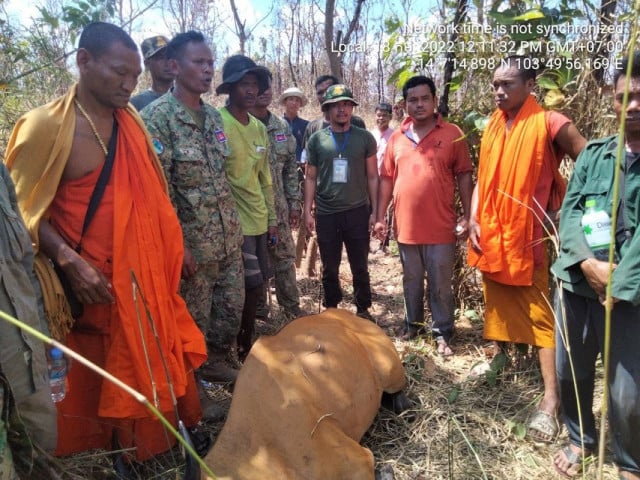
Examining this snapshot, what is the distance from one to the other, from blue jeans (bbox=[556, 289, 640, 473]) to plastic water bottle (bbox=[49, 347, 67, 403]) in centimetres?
199

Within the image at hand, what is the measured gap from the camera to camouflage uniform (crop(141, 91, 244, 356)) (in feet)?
9.27

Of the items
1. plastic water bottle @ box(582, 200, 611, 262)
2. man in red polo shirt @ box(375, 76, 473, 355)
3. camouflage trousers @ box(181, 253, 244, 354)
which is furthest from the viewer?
man in red polo shirt @ box(375, 76, 473, 355)

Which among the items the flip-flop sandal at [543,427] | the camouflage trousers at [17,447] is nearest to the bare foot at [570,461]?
the flip-flop sandal at [543,427]

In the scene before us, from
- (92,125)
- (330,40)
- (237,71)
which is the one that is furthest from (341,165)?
(330,40)

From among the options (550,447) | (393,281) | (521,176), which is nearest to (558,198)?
(521,176)

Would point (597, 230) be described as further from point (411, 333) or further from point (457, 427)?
point (411, 333)

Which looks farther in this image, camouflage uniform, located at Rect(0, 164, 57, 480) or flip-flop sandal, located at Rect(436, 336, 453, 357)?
flip-flop sandal, located at Rect(436, 336, 453, 357)

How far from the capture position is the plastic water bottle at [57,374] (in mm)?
2096

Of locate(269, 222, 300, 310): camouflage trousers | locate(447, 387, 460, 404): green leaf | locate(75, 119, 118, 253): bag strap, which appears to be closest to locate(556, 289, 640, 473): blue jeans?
locate(447, 387, 460, 404): green leaf

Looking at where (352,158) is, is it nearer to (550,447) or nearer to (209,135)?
(209,135)

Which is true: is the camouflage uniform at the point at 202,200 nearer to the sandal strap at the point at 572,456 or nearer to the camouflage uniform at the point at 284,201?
the camouflage uniform at the point at 284,201

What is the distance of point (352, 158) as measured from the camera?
14.3 feet

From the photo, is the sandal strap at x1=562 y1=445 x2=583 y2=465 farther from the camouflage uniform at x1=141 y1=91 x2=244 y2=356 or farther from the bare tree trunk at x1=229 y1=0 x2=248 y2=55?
the bare tree trunk at x1=229 y1=0 x2=248 y2=55

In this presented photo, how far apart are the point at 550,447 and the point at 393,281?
3.12m
